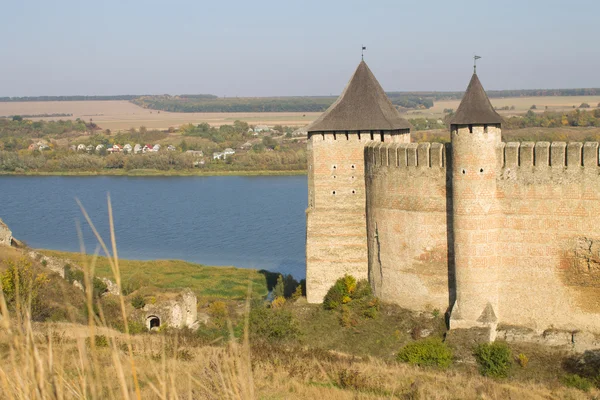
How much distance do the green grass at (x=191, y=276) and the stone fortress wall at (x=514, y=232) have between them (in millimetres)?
8001

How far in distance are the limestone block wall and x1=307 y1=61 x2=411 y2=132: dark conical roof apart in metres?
3.01

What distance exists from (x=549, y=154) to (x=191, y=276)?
14.4 metres

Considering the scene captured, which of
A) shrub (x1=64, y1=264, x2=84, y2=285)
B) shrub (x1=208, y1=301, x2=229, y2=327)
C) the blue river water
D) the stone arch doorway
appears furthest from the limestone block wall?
the blue river water

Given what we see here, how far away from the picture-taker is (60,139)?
86812 millimetres

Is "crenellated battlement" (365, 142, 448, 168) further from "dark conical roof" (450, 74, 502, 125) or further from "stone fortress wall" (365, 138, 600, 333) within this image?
"dark conical roof" (450, 74, 502, 125)

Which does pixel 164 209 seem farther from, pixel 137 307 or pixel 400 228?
pixel 400 228

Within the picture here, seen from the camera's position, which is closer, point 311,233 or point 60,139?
point 311,233

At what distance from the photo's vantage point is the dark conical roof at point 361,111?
539 inches

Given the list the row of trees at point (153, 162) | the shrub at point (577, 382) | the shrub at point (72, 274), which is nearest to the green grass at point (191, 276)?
the shrub at point (72, 274)

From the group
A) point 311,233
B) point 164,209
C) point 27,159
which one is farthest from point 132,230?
point 27,159

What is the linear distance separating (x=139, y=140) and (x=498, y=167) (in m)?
73.5

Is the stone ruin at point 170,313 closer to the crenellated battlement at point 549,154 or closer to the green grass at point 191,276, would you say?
the green grass at point 191,276

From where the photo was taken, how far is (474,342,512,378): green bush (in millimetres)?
10633

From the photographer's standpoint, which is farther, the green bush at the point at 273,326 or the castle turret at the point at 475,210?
the green bush at the point at 273,326
